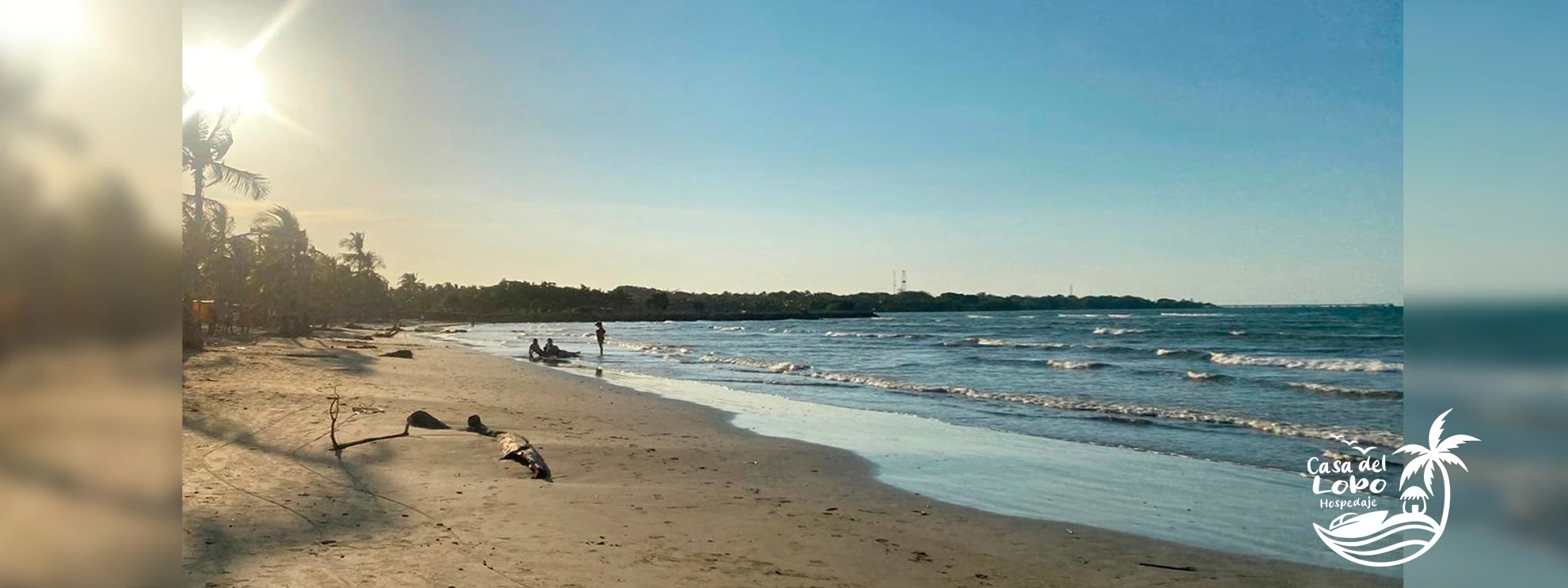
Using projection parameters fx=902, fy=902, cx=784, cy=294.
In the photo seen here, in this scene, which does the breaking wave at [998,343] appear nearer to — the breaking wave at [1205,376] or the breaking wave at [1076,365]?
the breaking wave at [1076,365]

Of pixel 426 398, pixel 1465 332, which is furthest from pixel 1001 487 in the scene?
pixel 426 398

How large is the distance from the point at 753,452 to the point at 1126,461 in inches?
159

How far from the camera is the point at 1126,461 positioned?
980cm

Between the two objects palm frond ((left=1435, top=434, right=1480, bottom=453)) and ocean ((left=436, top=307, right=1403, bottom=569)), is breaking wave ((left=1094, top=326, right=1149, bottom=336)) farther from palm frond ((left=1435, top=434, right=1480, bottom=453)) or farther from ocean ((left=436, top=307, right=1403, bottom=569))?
palm frond ((left=1435, top=434, right=1480, bottom=453))

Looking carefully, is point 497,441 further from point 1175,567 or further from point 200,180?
point 200,180

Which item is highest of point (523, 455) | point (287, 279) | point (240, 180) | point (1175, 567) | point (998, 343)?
point (240, 180)

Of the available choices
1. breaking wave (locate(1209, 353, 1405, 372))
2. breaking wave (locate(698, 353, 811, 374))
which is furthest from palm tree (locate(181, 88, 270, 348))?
breaking wave (locate(1209, 353, 1405, 372))

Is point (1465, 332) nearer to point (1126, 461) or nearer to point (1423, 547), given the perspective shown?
point (1423, 547)

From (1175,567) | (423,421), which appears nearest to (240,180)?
(423,421)

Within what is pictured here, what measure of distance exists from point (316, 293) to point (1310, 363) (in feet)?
129

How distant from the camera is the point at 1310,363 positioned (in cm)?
2367

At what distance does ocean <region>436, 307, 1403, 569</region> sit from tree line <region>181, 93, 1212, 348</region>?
6312 millimetres

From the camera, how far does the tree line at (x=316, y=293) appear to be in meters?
15.4

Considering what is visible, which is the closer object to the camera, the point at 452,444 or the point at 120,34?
the point at 120,34
